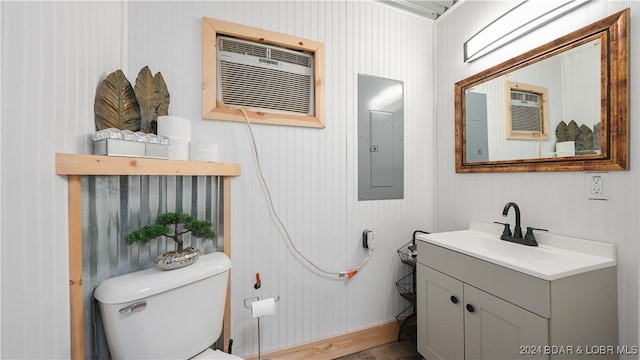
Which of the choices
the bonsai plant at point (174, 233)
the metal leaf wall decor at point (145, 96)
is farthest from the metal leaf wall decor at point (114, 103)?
the bonsai plant at point (174, 233)

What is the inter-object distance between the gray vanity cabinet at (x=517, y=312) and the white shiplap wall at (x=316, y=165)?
0.52m

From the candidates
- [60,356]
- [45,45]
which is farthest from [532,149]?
[60,356]

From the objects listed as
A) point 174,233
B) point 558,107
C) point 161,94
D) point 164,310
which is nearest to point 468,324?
point 558,107

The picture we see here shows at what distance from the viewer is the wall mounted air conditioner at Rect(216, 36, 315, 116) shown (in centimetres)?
132

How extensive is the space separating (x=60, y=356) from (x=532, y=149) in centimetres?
213

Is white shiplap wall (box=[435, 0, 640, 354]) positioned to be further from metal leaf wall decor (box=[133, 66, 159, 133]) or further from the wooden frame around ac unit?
metal leaf wall decor (box=[133, 66, 159, 133])

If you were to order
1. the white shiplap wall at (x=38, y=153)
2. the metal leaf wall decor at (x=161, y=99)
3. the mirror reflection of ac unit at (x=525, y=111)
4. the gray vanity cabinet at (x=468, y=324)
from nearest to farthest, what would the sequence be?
the white shiplap wall at (x=38, y=153) → the gray vanity cabinet at (x=468, y=324) → the metal leaf wall decor at (x=161, y=99) → the mirror reflection of ac unit at (x=525, y=111)

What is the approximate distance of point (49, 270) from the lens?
0.74m

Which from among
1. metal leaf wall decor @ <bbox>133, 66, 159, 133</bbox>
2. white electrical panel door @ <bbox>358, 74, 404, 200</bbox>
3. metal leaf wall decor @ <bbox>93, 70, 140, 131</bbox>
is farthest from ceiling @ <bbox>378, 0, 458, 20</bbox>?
metal leaf wall decor @ <bbox>93, 70, 140, 131</bbox>

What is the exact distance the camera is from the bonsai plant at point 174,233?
966mm

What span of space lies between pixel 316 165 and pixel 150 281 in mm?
984

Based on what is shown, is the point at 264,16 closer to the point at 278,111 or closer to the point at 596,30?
the point at 278,111

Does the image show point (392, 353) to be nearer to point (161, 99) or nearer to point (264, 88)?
point (264, 88)

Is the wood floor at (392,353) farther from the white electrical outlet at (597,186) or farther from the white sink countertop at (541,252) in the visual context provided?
the white electrical outlet at (597,186)
